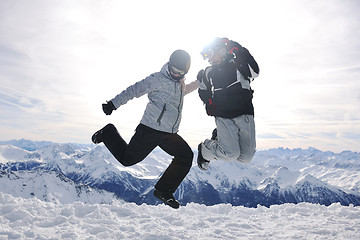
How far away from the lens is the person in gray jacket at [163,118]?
5.62m

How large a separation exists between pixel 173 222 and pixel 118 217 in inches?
83.2

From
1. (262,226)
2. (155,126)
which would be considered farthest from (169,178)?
(262,226)

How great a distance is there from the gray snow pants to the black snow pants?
2.73 ft

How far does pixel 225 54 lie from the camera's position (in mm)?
5992

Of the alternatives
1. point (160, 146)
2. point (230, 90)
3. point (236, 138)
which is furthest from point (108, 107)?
point (236, 138)

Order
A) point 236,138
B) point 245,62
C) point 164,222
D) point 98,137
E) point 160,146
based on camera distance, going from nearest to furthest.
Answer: point 245,62
point 160,146
point 236,138
point 98,137
point 164,222

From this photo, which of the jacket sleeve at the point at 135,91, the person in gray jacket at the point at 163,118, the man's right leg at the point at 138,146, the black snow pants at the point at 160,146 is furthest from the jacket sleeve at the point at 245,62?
the man's right leg at the point at 138,146

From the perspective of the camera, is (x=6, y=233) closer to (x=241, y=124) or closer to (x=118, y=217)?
(x=118, y=217)

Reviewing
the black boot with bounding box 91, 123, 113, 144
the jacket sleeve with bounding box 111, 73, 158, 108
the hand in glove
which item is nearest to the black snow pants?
the black boot with bounding box 91, 123, 113, 144

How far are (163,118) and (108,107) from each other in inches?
48.9

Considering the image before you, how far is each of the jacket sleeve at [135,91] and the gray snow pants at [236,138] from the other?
6.17 feet

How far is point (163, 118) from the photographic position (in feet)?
18.7

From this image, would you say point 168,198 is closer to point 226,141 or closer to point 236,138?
point 226,141

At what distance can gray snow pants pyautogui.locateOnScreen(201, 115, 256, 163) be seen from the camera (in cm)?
589
